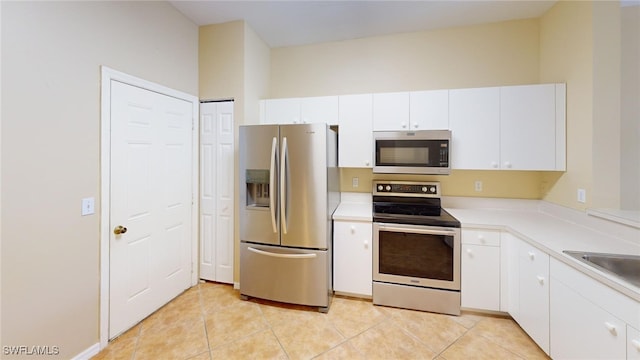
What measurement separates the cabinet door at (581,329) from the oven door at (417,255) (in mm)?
686

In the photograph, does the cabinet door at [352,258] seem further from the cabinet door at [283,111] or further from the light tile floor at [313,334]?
the cabinet door at [283,111]

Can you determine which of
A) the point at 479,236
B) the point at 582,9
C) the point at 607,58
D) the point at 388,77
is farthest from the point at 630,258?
the point at 388,77

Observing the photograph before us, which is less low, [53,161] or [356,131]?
[356,131]

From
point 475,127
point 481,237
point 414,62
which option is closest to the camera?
point 481,237

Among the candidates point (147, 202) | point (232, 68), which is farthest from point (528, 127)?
point (147, 202)

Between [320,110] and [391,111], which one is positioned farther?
[320,110]

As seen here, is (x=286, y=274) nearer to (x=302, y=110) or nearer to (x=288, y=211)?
(x=288, y=211)

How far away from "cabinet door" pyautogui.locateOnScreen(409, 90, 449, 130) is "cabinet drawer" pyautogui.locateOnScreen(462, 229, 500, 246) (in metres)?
1.03

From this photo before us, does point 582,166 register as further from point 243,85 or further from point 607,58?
point 243,85

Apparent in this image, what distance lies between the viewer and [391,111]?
2.54m

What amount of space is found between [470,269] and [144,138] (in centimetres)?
308

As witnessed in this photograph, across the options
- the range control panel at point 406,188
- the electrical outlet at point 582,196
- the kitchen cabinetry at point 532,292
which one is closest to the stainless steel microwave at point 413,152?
the range control panel at point 406,188

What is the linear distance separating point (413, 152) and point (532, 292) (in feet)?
4.68

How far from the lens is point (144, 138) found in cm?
210
